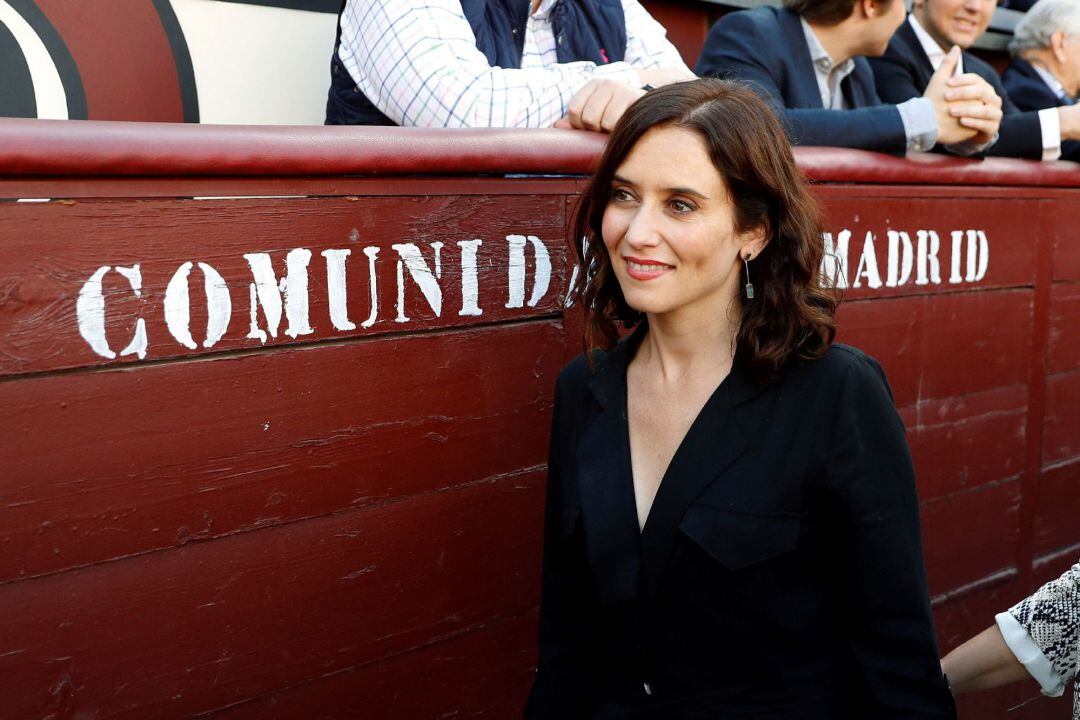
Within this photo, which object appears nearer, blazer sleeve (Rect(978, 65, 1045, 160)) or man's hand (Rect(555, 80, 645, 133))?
man's hand (Rect(555, 80, 645, 133))

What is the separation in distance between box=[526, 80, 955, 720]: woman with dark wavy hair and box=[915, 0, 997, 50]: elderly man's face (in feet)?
8.00

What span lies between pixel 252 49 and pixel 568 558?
1.49 metres

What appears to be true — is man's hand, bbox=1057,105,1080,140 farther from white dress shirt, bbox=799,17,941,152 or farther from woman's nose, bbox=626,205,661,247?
woman's nose, bbox=626,205,661,247

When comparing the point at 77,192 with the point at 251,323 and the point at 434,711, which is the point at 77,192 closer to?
the point at 251,323

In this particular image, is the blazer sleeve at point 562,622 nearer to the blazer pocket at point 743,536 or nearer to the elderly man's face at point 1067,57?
the blazer pocket at point 743,536

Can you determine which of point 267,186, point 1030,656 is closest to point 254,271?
point 267,186

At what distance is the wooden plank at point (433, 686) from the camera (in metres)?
1.69

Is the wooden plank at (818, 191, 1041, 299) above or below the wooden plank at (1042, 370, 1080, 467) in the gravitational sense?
above

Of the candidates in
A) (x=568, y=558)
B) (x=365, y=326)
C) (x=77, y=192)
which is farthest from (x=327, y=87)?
(x=568, y=558)

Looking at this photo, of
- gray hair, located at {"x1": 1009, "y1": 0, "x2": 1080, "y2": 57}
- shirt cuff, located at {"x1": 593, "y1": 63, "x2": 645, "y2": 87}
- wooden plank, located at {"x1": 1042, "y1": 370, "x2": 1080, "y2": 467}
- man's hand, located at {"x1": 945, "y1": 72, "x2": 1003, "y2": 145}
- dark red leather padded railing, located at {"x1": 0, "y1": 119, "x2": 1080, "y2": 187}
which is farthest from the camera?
gray hair, located at {"x1": 1009, "y1": 0, "x2": 1080, "y2": 57}

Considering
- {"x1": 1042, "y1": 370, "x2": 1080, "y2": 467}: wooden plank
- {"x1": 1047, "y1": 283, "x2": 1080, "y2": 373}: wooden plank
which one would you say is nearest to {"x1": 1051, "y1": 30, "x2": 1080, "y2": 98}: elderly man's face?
{"x1": 1047, "y1": 283, "x2": 1080, "y2": 373}: wooden plank

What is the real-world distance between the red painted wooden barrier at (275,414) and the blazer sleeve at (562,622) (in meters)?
0.26

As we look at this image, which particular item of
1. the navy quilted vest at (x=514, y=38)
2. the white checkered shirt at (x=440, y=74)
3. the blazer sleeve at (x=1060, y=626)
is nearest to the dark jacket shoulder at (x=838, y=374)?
the blazer sleeve at (x=1060, y=626)

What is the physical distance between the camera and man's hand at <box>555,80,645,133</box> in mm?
2018
